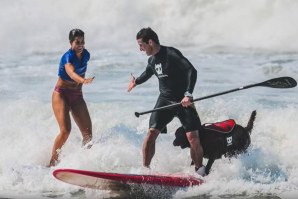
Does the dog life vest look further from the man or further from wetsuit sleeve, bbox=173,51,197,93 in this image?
wetsuit sleeve, bbox=173,51,197,93

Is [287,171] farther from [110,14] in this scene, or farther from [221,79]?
[110,14]

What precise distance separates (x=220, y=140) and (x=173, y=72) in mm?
977

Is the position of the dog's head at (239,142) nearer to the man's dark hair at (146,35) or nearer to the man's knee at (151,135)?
the man's knee at (151,135)

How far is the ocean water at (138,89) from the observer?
7289 mm

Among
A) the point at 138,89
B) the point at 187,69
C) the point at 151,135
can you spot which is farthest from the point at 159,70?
the point at 138,89

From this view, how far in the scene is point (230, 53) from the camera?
20.5m

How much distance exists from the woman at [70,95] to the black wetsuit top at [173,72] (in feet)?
2.99

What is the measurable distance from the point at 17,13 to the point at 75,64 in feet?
77.3

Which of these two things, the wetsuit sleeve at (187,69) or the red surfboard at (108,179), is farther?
the wetsuit sleeve at (187,69)

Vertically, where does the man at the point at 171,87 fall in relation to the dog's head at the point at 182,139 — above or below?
above

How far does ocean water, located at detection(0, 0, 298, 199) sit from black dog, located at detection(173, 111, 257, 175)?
240 mm

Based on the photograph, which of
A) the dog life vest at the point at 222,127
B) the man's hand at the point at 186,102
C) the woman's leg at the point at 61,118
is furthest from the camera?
the woman's leg at the point at 61,118

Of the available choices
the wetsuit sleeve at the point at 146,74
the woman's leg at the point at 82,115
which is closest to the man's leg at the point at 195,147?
the wetsuit sleeve at the point at 146,74

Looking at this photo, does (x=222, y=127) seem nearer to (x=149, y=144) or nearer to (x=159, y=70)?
(x=149, y=144)
